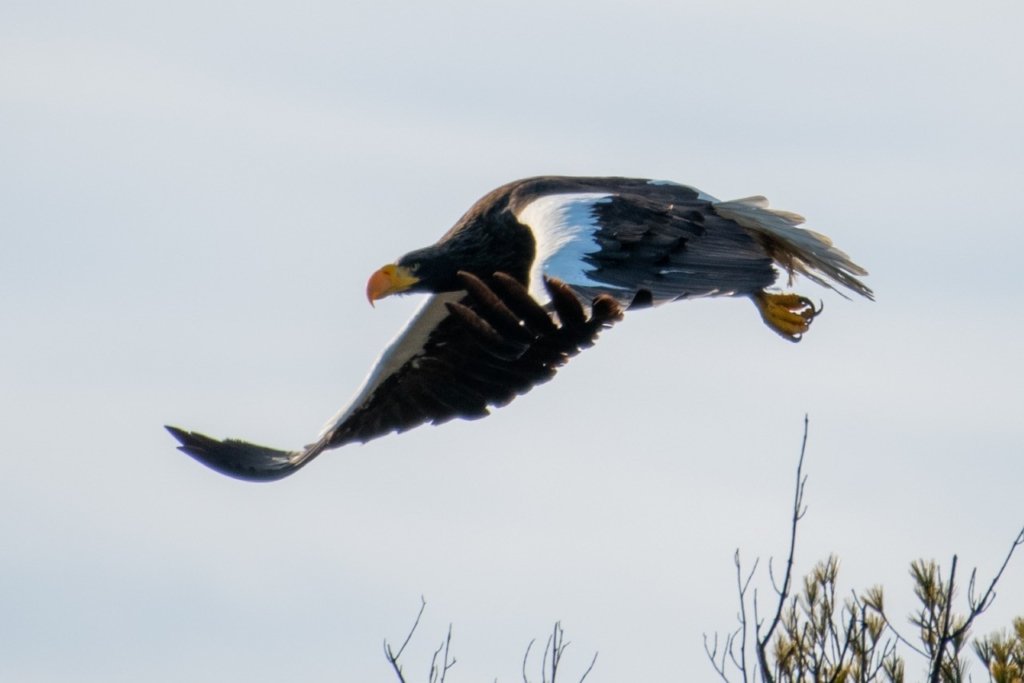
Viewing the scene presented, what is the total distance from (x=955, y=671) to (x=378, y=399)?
331 centimetres

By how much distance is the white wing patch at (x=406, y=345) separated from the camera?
7688mm

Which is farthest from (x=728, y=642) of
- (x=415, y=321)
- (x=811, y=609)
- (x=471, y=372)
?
(x=415, y=321)

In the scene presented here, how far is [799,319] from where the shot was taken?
7555 mm

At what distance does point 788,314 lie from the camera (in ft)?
24.8

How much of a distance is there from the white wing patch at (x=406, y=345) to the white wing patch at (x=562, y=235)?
0.75 meters

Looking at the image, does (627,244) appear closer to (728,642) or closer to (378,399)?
(728,642)

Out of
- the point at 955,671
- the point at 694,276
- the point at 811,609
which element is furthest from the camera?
the point at 694,276

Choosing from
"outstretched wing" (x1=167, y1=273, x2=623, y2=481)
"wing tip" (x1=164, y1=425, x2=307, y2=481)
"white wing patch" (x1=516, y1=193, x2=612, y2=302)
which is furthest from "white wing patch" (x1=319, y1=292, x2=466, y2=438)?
"white wing patch" (x1=516, y1=193, x2=612, y2=302)

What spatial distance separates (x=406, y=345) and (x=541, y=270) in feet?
7.05

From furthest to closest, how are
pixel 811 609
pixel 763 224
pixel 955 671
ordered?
1. pixel 763 224
2. pixel 811 609
3. pixel 955 671

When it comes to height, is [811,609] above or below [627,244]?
below

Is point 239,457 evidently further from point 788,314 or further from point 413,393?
point 788,314

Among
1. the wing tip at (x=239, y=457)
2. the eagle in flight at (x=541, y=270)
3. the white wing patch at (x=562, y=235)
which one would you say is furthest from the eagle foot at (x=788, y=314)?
the wing tip at (x=239, y=457)

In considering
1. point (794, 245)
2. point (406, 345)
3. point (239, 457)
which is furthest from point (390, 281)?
point (794, 245)
